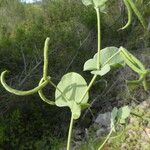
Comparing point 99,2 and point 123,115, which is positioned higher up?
point 99,2

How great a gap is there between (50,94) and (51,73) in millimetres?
168

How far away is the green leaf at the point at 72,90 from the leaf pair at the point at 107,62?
2 centimetres

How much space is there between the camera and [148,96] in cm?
Result: 379

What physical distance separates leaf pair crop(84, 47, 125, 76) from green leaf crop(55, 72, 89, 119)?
0.02 m

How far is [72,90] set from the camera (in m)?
0.49

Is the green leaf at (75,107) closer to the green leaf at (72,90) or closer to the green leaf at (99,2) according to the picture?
the green leaf at (72,90)

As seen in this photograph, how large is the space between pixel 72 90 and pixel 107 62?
0.16 ft

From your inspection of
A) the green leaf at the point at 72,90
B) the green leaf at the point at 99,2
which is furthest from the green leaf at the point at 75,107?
the green leaf at the point at 99,2

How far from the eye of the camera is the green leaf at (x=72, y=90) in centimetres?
49

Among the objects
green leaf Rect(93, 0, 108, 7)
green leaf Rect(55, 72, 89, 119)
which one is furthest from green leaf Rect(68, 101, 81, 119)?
green leaf Rect(93, 0, 108, 7)

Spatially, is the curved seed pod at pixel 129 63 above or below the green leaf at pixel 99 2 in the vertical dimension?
below

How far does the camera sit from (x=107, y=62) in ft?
1.54

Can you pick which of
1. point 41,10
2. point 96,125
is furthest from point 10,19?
point 96,125

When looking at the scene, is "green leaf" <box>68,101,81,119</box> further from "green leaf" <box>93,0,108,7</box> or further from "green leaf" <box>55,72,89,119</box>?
"green leaf" <box>93,0,108,7</box>
